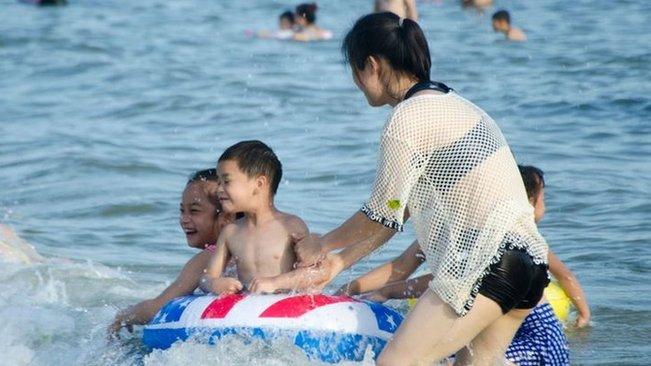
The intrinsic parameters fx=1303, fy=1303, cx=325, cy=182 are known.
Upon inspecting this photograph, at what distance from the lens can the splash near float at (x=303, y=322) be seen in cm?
519

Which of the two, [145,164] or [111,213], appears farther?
[145,164]

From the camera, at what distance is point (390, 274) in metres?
5.97

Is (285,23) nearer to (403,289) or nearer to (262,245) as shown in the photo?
(403,289)

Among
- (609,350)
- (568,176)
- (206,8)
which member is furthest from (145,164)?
(206,8)

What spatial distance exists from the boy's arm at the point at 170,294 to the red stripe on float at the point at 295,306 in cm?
85

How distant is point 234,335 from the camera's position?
5258mm

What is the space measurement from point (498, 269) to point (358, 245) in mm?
615

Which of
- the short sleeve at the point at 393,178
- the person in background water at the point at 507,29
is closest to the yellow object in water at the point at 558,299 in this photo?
the short sleeve at the point at 393,178

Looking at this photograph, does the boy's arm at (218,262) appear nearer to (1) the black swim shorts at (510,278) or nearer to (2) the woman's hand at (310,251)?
(2) the woman's hand at (310,251)

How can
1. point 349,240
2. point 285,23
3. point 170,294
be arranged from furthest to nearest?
point 285,23 < point 170,294 < point 349,240

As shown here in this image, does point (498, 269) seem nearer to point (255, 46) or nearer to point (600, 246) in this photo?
point (600, 246)

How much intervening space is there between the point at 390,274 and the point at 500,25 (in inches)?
560

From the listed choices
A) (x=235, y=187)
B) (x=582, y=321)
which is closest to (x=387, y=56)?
(x=235, y=187)

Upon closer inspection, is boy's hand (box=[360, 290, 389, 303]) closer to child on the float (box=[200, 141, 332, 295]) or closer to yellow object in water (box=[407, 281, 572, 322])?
child on the float (box=[200, 141, 332, 295])
